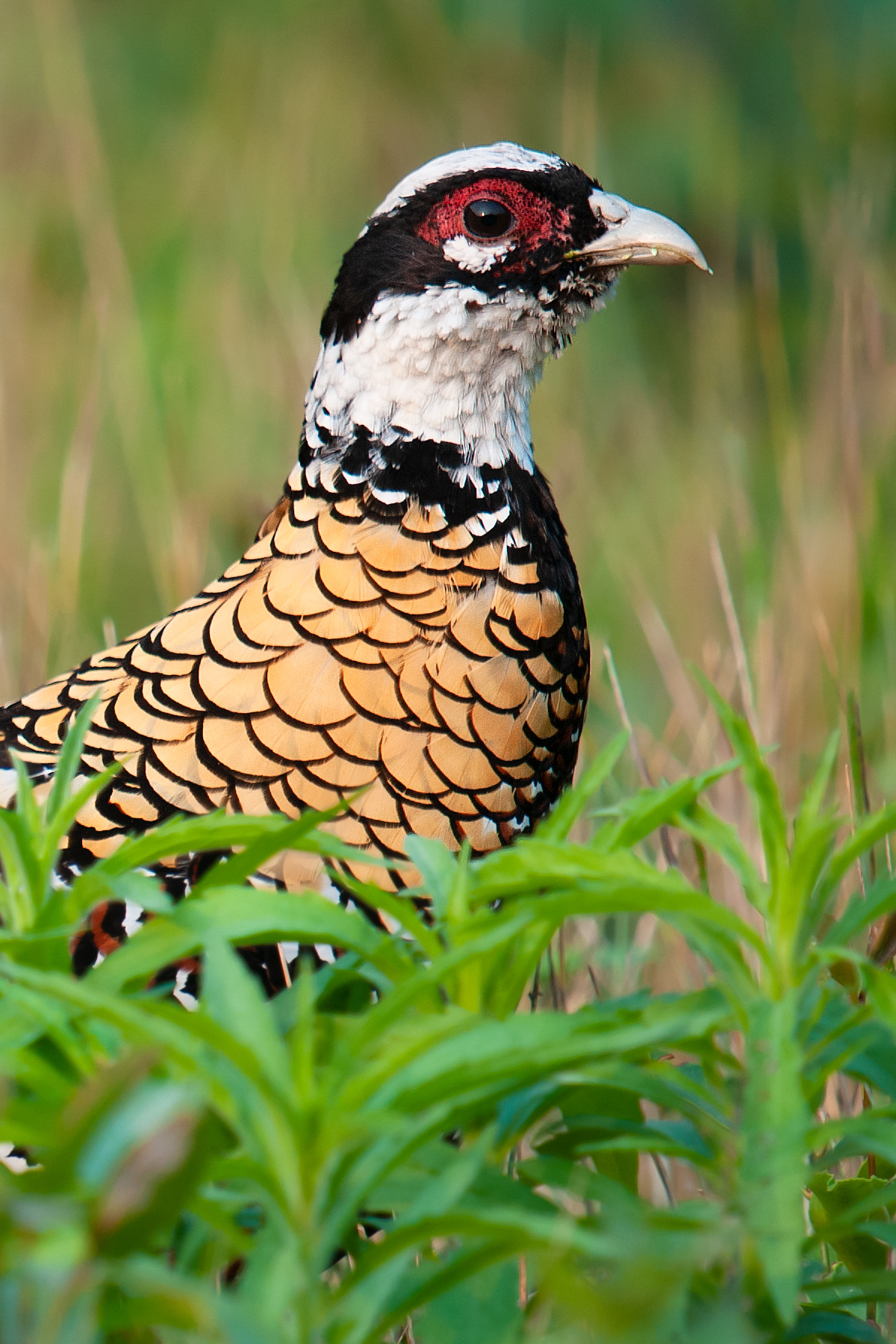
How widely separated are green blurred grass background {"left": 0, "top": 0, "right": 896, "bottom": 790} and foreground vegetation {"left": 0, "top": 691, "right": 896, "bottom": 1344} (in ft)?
5.17

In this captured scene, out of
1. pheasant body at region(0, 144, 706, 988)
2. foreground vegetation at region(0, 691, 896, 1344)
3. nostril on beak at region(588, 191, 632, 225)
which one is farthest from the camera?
nostril on beak at region(588, 191, 632, 225)

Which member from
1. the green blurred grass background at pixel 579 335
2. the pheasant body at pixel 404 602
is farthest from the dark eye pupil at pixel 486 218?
the green blurred grass background at pixel 579 335

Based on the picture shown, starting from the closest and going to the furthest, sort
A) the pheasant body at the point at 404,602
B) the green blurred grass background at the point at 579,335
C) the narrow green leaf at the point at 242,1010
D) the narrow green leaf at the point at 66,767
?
the narrow green leaf at the point at 242,1010
the narrow green leaf at the point at 66,767
the pheasant body at the point at 404,602
the green blurred grass background at the point at 579,335

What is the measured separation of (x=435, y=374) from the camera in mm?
2096

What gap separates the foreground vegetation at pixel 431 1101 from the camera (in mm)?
753

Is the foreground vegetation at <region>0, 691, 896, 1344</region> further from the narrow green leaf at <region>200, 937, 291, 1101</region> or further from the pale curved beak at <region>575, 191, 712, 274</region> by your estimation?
the pale curved beak at <region>575, 191, 712, 274</region>

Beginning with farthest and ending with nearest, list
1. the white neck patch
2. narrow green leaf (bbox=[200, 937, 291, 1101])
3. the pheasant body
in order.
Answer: the white neck patch → the pheasant body → narrow green leaf (bbox=[200, 937, 291, 1101])

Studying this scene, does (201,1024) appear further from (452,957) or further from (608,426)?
(608,426)

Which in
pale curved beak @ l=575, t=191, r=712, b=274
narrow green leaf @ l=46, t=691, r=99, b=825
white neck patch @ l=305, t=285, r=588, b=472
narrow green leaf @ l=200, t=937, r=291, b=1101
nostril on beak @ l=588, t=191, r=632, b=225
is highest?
nostril on beak @ l=588, t=191, r=632, b=225

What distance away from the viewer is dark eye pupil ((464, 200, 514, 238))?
2.13 meters

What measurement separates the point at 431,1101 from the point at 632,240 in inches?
64.8

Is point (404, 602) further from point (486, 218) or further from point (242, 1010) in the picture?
point (242, 1010)

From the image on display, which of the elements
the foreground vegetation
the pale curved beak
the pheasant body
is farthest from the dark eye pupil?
the foreground vegetation

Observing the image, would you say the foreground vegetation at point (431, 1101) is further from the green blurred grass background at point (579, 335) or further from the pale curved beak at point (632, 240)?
the green blurred grass background at point (579, 335)
